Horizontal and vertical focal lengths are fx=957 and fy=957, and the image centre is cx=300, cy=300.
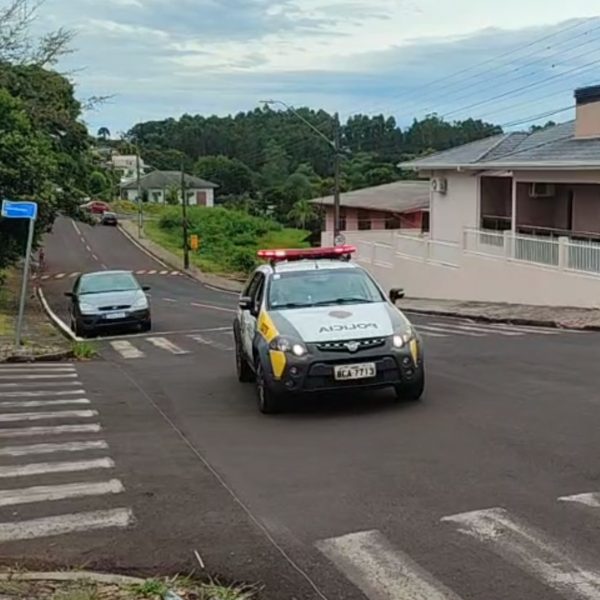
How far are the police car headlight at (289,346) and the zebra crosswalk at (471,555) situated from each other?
408 centimetres

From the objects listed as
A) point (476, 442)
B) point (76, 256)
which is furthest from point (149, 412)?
point (76, 256)

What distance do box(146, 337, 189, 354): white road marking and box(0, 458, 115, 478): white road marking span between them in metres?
10.6

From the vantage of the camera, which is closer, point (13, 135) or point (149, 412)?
point (149, 412)

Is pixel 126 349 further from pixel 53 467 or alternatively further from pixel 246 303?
pixel 53 467

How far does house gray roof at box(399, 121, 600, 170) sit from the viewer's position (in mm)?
26828

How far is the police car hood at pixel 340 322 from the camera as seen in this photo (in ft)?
33.3

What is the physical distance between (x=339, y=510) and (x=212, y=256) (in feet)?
213

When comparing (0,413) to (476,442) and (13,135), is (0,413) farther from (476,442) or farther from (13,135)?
(13,135)

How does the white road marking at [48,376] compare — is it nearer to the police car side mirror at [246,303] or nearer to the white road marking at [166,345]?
the police car side mirror at [246,303]

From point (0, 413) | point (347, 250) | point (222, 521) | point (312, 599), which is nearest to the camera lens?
point (312, 599)

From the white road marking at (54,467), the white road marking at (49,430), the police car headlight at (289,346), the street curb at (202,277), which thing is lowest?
the street curb at (202,277)

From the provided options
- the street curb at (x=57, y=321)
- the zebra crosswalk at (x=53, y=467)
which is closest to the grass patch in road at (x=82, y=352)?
the street curb at (x=57, y=321)

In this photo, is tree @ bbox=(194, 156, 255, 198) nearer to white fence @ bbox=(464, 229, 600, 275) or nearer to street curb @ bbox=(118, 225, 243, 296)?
street curb @ bbox=(118, 225, 243, 296)

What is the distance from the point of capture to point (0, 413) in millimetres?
10758
